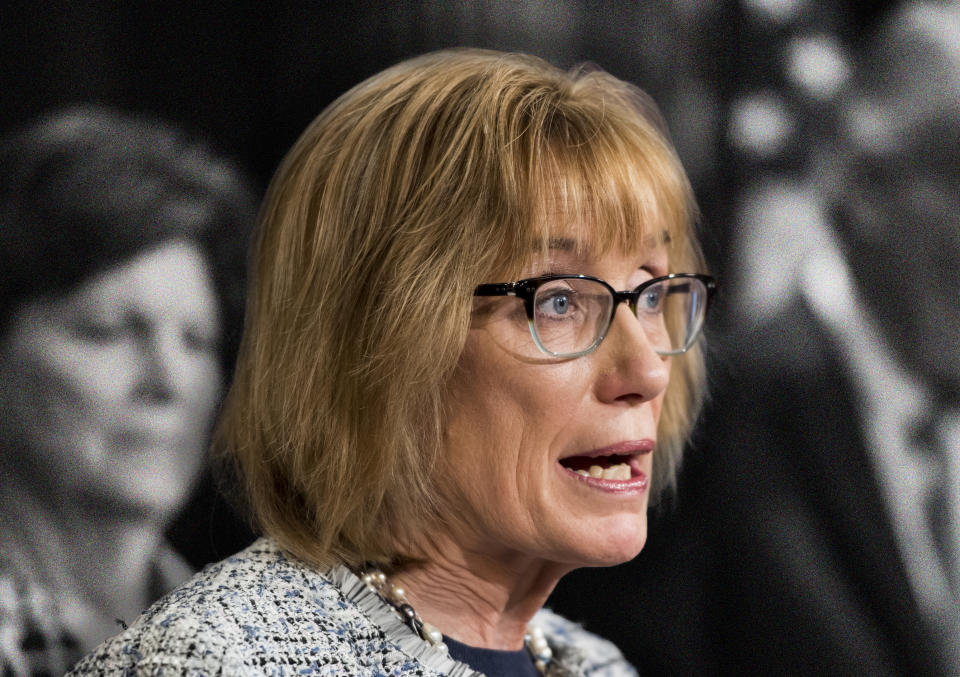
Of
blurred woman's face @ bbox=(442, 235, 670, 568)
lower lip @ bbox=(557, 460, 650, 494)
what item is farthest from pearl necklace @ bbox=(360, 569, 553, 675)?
lower lip @ bbox=(557, 460, 650, 494)

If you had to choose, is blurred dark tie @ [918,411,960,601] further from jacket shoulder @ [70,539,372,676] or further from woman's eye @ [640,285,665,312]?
jacket shoulder @ [70,539,372,676]

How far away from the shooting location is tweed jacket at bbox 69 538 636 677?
97cm

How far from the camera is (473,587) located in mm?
1216

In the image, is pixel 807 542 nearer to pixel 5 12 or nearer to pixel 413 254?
pixel 413 254

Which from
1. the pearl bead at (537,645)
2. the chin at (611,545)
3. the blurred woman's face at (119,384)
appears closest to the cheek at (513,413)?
the chin at (611,545)

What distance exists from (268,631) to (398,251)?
17.0 inches

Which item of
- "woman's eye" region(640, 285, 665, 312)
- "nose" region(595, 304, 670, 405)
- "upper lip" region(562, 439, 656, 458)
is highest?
"woman's eye" region(640, 285, 665, 312)

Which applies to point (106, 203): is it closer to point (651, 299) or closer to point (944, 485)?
point (651, 299)

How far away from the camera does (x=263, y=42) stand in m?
1.44

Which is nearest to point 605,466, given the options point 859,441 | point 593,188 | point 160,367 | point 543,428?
point 543,428

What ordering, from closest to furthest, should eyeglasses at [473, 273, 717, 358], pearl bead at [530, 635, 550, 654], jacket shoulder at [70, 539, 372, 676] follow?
jacket shoulder at [70, 539, 372, 676], eyeglasses at [473, 273, 717, 358], pearl bead at [530, 635, 550, 654]

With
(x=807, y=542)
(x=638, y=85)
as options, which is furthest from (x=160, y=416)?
(x=807, y=542)

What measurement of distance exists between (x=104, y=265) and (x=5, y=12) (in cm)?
35

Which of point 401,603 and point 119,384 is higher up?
point 119,384
